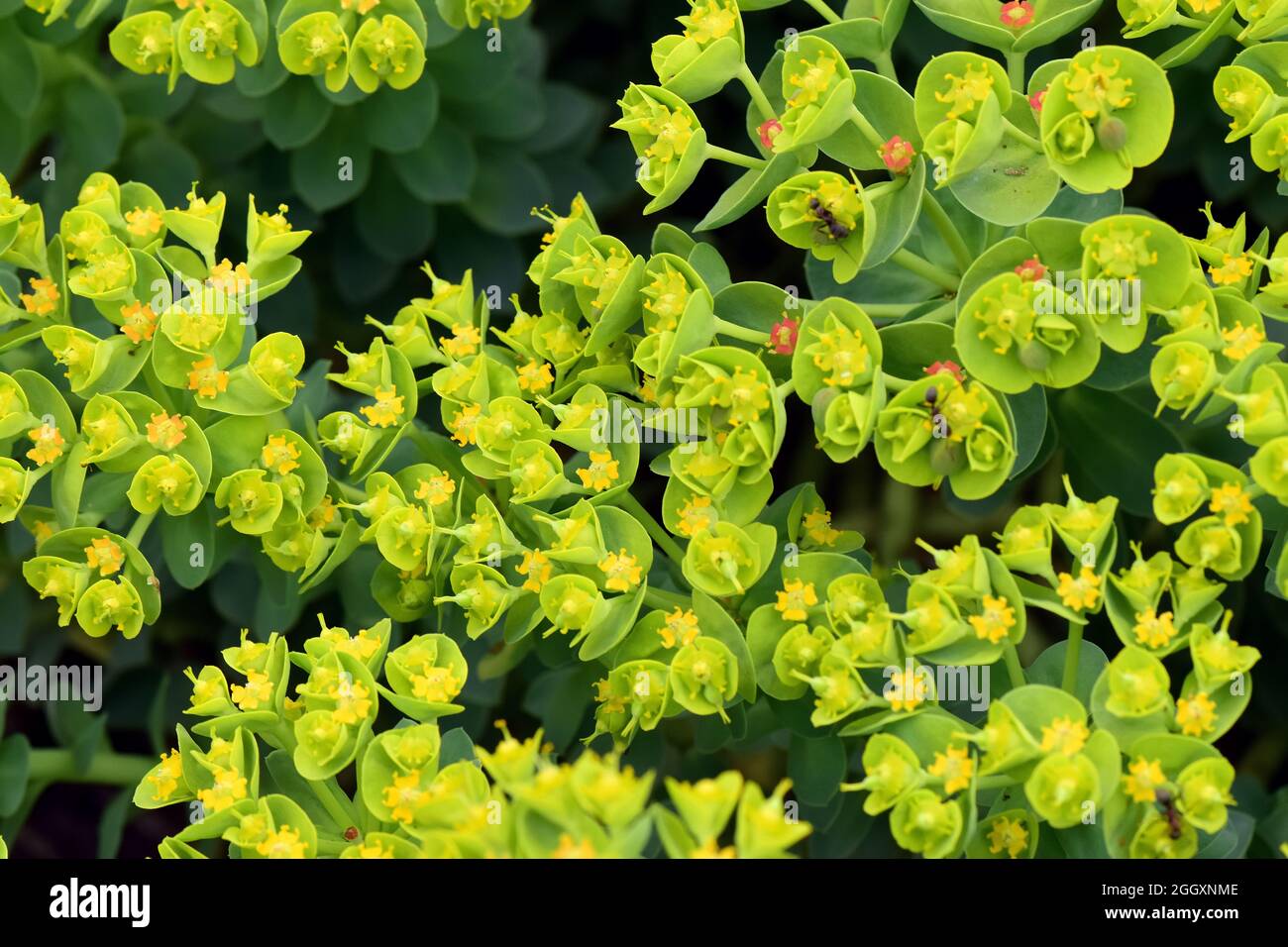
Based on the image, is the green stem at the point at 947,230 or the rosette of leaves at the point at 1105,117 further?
the green stem at the point at 947,230

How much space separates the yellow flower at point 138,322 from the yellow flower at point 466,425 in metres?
0.34

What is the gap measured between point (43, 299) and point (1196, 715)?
1.27 m

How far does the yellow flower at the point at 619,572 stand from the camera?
4.58ft

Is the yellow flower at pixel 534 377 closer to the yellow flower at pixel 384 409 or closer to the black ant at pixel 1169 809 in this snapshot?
the yellow flower at pixel 384 409

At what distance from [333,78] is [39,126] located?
0.66 meters

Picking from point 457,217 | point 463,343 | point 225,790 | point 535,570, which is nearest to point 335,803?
point 225,790

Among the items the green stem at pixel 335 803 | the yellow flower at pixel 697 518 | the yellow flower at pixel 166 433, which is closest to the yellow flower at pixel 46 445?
the yellow flower at pixel 166 433

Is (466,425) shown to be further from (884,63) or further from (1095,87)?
(1095,87)

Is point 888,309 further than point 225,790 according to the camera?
Yes

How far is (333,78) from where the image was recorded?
1.71 meters

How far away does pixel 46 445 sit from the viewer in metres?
1.48

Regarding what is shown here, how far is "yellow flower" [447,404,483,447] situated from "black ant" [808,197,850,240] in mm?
414

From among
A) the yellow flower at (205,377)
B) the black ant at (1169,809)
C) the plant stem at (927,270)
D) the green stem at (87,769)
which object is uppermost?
the plant stem at (927,270)
